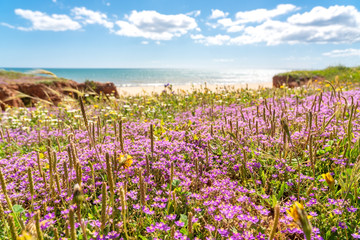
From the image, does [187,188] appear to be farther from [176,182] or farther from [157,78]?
[157,78]

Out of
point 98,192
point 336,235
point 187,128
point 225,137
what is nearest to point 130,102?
point 187,128

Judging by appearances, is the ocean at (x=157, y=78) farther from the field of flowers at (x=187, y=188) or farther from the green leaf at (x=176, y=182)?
the green leaf at (x=176, y=182)

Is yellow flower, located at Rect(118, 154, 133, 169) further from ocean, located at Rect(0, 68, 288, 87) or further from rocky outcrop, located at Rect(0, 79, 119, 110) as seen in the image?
rocky outcrop, located at Rect(0, 79, 119, 110)

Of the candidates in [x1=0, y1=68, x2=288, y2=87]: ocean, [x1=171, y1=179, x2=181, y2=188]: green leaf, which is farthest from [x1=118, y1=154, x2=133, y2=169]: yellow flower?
[x1=0, y1=68, x2=288, y2=87]: ocean

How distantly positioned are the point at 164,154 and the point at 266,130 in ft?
5.81

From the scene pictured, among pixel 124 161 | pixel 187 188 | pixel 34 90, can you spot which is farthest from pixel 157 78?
pixel 124 161

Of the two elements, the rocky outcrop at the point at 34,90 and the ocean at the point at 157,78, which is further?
the ocean at the point at 157,78

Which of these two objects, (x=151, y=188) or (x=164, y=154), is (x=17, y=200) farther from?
(x=164, y=154)

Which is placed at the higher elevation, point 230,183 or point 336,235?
point 230,183

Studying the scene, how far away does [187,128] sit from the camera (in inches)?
169

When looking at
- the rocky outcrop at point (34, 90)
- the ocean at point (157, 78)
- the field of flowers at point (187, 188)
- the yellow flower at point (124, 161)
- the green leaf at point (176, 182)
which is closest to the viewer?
the yellow flower at point (124, 161)

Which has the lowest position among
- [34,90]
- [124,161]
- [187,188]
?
[187,188]

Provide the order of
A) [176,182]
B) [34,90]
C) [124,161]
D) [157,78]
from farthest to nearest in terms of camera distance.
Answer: [157,78]
[34,90]
[176,182]
[124,161]

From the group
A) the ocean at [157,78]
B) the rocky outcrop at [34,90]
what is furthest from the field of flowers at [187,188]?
the rocky outcrop at [34,90]
